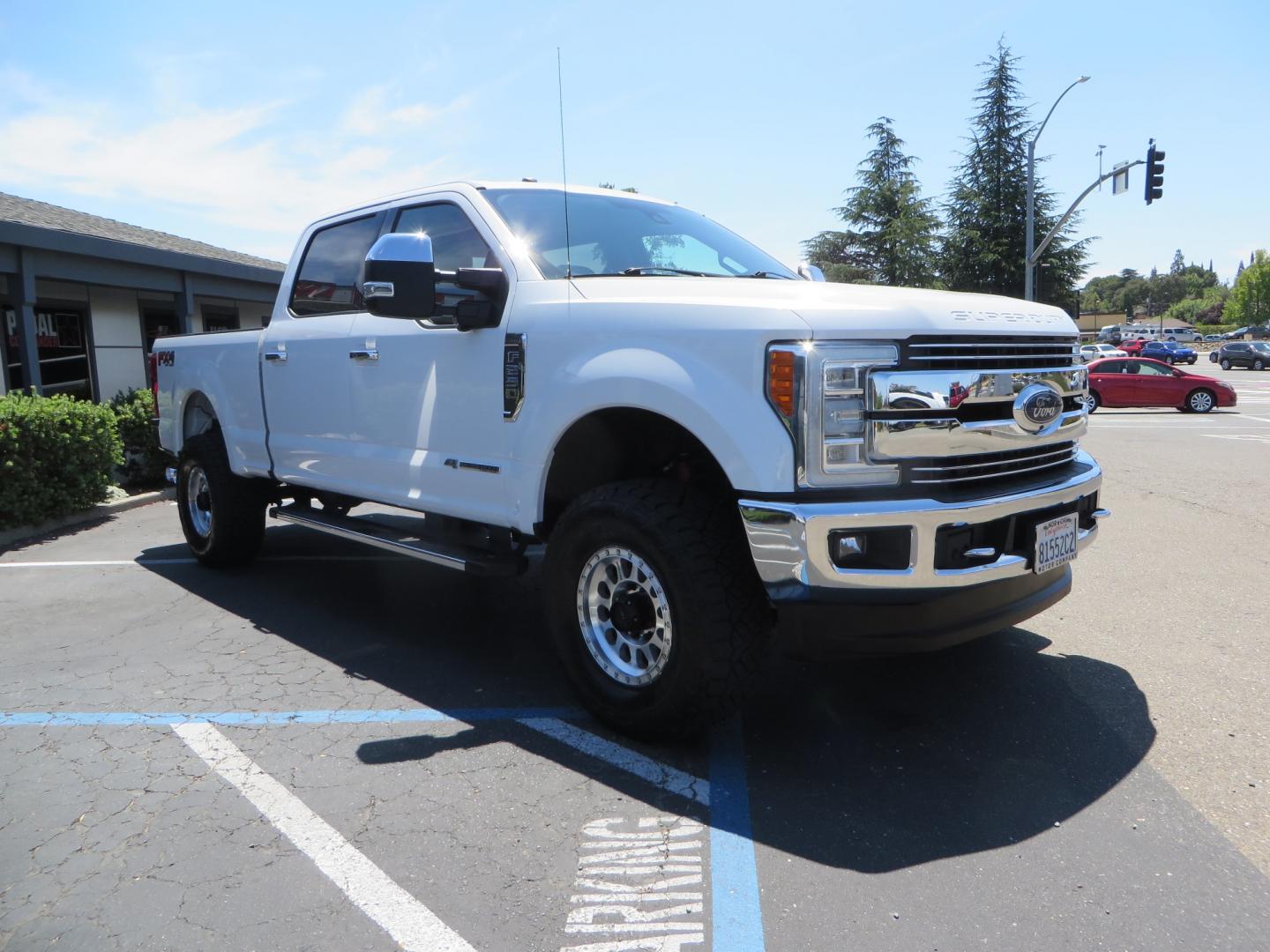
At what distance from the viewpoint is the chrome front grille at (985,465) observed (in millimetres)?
3070

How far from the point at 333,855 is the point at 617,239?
285cm

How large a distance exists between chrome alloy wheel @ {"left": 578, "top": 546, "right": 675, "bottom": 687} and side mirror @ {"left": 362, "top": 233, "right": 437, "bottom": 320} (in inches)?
50.1

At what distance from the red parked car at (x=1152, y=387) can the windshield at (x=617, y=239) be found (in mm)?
19665

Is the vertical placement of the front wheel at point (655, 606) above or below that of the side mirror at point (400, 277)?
below

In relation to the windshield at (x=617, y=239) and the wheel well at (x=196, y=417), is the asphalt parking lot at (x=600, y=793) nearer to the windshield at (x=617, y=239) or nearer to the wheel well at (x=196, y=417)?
the wheel well at (x=196, y=417)

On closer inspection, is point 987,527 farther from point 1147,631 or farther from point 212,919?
point 212,919

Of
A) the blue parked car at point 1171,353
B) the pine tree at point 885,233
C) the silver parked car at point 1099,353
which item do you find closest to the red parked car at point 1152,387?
the silver parked car at point 1099,353

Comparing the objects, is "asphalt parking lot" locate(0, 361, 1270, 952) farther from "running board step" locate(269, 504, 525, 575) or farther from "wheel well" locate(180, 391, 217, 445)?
"wheel well" locate(180, 391, 217, 445)

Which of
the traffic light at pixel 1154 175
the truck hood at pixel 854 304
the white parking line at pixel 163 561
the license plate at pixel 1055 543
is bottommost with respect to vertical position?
the white parking line at pixel 163 561

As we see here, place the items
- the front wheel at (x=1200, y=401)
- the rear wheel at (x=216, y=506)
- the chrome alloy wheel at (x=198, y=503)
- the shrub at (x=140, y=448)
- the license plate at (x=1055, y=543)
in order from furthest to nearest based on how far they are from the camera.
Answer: the front wheel at (x=1200, y=401), the shrub at (x=140, y=448), the chrome alloy wheel at (x=198, y=503), the rear wheel at (x=216, y=506), the license plate at (x=1055, y=543)

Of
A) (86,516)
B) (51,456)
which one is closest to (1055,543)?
(51,456)

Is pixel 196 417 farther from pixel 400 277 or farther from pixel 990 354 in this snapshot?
pixel 990 354

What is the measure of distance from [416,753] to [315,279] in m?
3.22

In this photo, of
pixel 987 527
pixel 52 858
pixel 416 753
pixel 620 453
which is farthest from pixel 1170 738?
pixel 52 858
